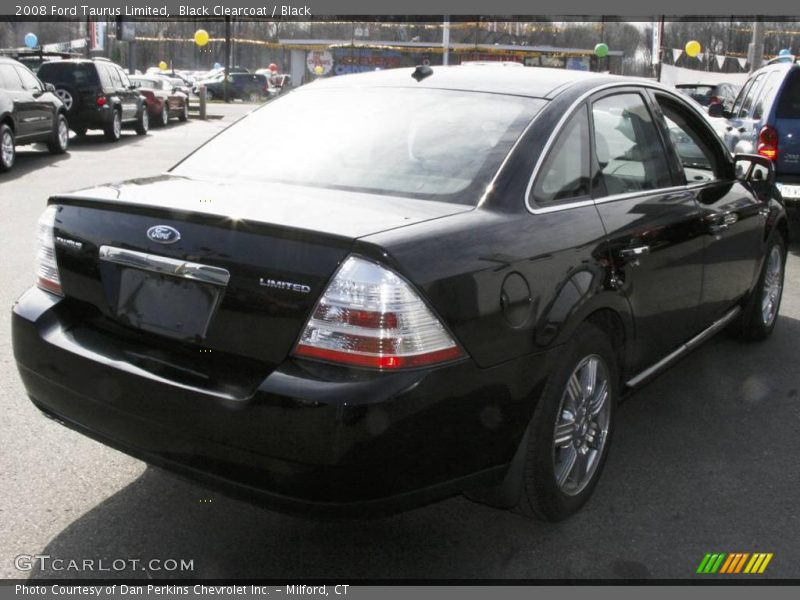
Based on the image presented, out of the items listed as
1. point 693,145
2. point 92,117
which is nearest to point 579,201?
point 693,145

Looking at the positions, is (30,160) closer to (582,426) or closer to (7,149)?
(7,149)

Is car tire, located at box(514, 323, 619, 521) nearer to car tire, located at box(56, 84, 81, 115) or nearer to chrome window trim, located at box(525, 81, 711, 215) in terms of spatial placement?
chrome window trim, located at box(525, 81, 711, 215)

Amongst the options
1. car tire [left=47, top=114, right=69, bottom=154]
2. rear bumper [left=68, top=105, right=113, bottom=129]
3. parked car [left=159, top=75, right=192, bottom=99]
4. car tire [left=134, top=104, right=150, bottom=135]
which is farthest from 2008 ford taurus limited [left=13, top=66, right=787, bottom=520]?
parked car [left=159, top=75, right=192, bottom=99]

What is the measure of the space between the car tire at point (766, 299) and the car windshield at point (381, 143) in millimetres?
2754

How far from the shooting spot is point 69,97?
20406 millimetres

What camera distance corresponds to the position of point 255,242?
2.72m

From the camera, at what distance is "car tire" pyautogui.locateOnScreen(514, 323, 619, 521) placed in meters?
3.14

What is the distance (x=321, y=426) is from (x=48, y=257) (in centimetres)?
138

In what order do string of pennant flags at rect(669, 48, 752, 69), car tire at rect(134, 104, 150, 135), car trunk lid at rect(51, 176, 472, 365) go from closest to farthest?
car trunk lid at rect(51, 176, 472, 365) < car tire at rect(134, 104, 150, 135) < string of pennant flags at rect(669, 48, 752, 69)

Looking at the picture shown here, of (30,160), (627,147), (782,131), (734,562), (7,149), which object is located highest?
(627,147)

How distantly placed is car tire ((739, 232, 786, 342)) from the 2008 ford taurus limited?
1.76m

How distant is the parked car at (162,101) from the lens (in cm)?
2605

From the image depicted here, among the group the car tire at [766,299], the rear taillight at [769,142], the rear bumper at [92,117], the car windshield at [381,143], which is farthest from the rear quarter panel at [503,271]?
the rear bumper at [92,117]

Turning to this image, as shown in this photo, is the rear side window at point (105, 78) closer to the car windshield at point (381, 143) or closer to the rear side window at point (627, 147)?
the car windshield at point (381, 143)
